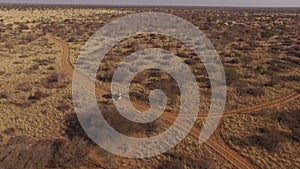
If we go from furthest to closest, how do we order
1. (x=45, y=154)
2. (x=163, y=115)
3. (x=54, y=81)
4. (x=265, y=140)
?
(x=54, y=81), (x=163, y=115), (x=265, y=140), (x=45, y=154)

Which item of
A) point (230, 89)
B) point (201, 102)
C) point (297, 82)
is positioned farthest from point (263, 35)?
point (201, 102)

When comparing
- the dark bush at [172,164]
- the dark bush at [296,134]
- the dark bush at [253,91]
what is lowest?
the dark bush at [172,164]

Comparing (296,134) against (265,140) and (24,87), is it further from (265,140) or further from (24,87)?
(24,87)

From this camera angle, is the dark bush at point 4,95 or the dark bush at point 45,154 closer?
the dark bush at point 45,154

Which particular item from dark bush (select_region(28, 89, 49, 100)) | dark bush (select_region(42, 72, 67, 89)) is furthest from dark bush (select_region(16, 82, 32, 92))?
dark bush (select_region(42, 72, 67, 89))

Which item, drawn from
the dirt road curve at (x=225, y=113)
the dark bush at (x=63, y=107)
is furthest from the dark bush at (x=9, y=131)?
the dirt road curve at (x=225, y=113)

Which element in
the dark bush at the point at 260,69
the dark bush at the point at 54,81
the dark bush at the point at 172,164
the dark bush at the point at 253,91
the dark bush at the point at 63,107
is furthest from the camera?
the dark bush at the point at 260,69

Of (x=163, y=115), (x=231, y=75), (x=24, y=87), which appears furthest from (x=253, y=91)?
(x=24, y=87)

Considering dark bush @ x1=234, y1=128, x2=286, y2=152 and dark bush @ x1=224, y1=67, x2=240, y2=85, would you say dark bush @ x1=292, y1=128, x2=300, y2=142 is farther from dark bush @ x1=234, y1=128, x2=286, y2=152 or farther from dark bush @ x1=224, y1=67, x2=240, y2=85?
dark bush @ x1=224, y1=67, x2=240, y2=85

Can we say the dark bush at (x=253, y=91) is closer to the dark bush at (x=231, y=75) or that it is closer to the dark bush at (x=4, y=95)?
the dark bush at (x=231, y=75)

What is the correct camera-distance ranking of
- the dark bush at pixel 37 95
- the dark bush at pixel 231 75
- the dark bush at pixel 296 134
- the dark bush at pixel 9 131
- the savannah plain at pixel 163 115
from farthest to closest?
the dark bush at pixel 231 75 < the dark bush at pixel 37 95 < the dark bush at pixel 9 131 < the dark bush at pixel 296 134 < the savannah plain at pixel 163 115

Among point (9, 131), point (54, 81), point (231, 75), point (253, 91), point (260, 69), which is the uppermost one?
point (260, 69)

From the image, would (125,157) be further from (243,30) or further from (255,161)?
(243,30)
